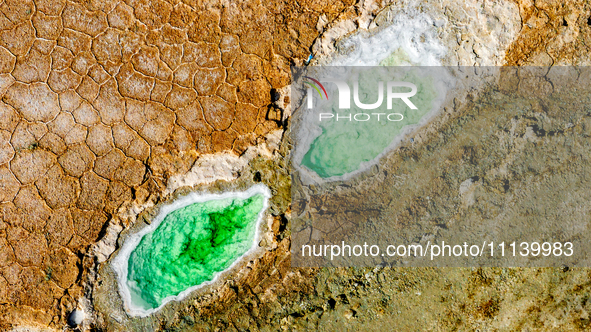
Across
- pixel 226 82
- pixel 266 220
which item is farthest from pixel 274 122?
pixel 266 220

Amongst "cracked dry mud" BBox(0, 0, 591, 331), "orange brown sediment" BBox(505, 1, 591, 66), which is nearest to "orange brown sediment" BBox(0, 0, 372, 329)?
"cracked dry mud" BBox(0, 0, 591, 331)

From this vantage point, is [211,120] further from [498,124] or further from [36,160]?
[498,124]

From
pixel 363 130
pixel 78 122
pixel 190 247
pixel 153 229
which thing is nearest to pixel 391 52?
pixel 363 130

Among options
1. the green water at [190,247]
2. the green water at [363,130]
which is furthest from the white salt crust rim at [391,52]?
the green water at [190,247]

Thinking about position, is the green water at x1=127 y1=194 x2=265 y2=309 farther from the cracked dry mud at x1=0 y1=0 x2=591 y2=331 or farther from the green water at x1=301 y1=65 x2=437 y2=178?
the green water at x1=301 y1=65 x2=437 y2=178

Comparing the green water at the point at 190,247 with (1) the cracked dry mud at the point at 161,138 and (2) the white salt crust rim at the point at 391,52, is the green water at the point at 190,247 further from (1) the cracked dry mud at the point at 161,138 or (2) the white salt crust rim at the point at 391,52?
(2) the white salt crust rim at the point at 391,52
